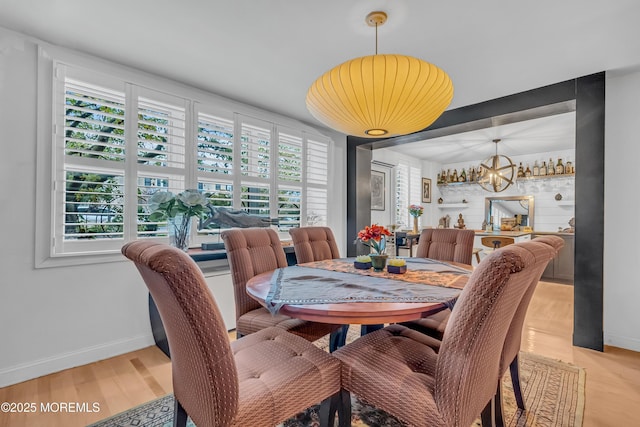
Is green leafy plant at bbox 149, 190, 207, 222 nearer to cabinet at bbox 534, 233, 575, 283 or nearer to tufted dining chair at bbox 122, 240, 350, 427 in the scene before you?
tufted dining chair at bbox 122, 240, 350, 427

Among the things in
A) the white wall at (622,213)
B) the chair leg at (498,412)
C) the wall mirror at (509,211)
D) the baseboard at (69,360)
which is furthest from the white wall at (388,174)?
the chair leg at (498,412)

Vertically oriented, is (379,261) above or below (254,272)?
above

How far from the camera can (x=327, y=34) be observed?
2066 mm

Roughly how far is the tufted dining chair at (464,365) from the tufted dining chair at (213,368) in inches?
7.8

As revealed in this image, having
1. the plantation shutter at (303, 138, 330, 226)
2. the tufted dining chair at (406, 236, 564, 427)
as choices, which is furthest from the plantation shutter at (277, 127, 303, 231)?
the tufted dining chair at (406, 236, 564, 427)

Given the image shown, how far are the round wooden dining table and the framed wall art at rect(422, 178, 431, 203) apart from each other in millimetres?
5572

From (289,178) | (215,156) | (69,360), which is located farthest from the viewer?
(289,178)

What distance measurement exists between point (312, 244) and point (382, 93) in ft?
5.06

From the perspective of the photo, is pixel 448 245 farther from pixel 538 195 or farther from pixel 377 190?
pixel 538 195

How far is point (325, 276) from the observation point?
190 centimetres

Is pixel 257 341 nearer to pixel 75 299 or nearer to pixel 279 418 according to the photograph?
pixel 279 418

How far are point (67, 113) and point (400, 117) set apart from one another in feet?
8.01

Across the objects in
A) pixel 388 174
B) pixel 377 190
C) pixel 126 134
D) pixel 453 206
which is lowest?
pixel 453 206

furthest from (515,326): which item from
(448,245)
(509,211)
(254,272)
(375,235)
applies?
(509,211)
